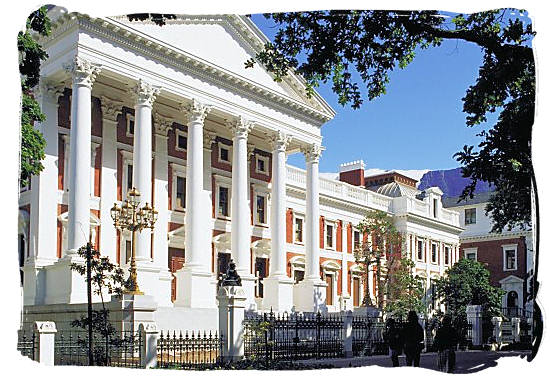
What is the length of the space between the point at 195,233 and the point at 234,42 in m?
7.81

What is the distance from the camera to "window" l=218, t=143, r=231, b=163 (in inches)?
655

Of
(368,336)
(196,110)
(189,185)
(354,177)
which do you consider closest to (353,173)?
(354,177)

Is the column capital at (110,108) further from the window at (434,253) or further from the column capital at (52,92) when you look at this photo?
the window at (434,253)

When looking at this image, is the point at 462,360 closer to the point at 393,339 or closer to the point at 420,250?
the point at 393,339

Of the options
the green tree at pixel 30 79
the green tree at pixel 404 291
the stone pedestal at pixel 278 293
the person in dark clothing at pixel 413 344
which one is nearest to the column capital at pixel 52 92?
the green tree at pixel 30 79

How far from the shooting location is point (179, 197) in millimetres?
16406

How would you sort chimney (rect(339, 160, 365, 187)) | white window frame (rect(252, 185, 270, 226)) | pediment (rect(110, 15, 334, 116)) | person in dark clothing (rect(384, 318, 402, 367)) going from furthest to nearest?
white window frame (rect(252, 185, 270, 226)) → chimney (rect(339, 160, 365, 187)) → pediment (rect(110, 15, 334, 116)) → person in dark clothing (rect(384, 318, 402, 367))

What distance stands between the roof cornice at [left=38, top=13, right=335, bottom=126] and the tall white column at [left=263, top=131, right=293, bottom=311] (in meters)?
0.67

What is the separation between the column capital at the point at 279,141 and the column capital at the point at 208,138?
417 cm

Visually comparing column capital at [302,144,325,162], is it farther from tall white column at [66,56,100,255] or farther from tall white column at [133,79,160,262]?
tall white column at [133,79,160,262]

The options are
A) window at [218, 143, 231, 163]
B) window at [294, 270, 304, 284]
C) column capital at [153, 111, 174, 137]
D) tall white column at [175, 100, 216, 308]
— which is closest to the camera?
window at [294, 270, 304, 284]

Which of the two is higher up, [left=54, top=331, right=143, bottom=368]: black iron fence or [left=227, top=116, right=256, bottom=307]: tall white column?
[left=227, top=116, right=256, bottom=307]: tall white column

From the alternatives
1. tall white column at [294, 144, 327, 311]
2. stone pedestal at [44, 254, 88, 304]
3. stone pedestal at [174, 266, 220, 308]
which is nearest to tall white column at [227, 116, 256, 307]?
stone pedestal at [174, 266, 220, 308]

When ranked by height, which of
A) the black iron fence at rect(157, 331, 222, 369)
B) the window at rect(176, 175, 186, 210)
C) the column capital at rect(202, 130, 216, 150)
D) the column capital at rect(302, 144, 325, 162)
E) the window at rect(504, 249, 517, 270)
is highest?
the column capital at rect(202, 130, 216, 150)
